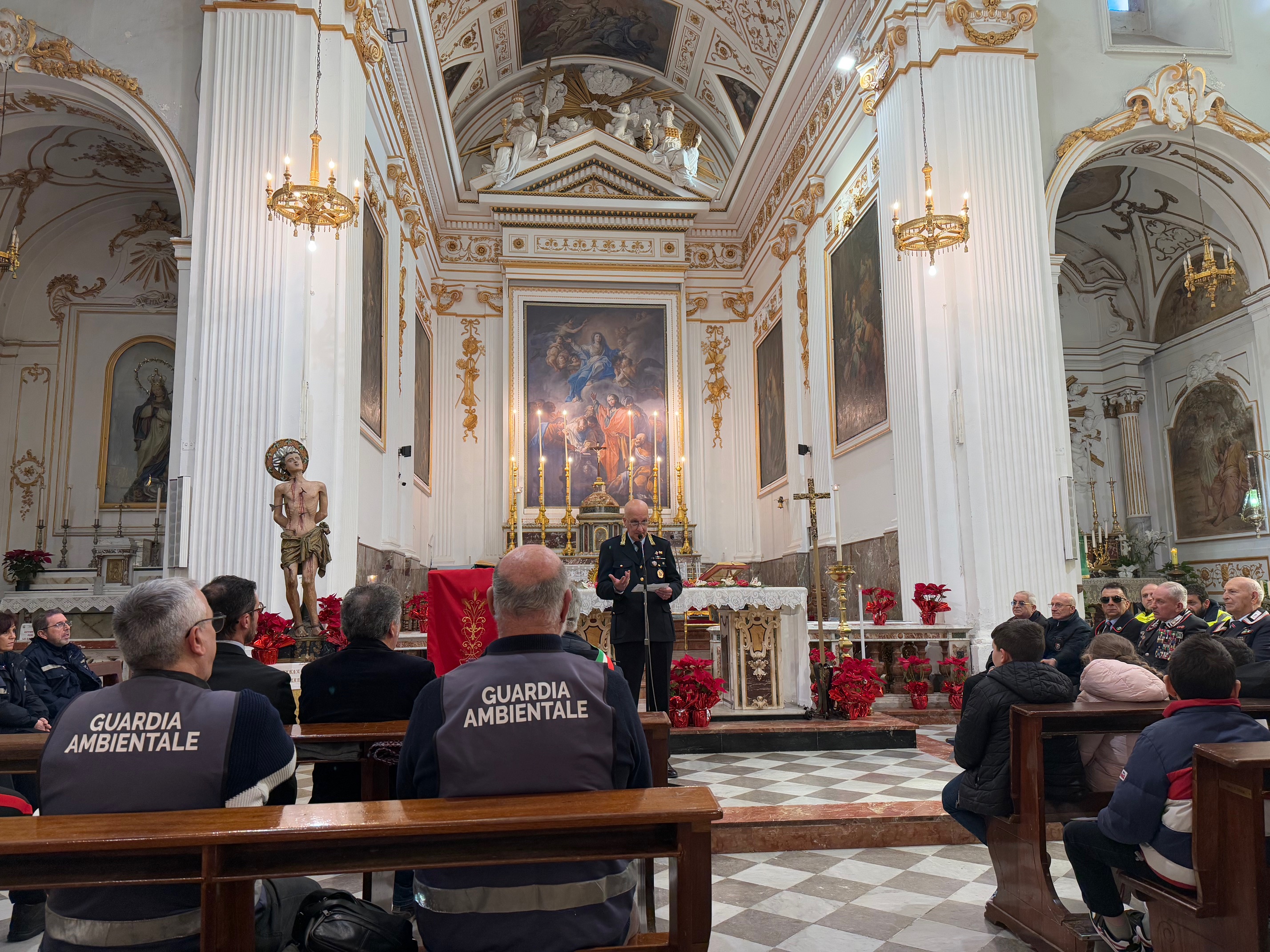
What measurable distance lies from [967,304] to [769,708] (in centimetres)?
447

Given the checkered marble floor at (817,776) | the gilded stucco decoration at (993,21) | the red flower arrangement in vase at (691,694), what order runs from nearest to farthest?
the checkered marble floor at (817,776) < the red flower arrangement in vase at (691,694) < the gilded stucco decoration at (993,21)

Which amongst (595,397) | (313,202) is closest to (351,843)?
(313,202)

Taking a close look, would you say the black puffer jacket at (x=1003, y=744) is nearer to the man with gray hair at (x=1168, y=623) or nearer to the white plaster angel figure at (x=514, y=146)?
the man with gray hair at (x=1168, y=623)

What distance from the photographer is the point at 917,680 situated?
28.0ft

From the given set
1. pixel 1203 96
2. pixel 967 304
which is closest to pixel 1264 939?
pixel 967 304

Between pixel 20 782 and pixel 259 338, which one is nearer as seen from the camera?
pixel 20 782

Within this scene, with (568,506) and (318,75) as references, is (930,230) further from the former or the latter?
(568,506)

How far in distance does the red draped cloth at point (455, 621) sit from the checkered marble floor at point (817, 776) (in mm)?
1592

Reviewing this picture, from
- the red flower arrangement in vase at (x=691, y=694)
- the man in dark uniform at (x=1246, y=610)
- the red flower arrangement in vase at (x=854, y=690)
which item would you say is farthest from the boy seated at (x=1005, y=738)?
the red flower arrangement in vase at (x=854, y=690)

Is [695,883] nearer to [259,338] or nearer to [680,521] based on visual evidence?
[259,338]

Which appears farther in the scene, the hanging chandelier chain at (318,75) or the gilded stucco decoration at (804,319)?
the gilded stucco decoration at (804,319)

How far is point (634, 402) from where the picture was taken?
1631 cm

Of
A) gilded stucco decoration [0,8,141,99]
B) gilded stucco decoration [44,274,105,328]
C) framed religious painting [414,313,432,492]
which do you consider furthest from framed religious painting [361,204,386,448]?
gilded stucco decoration [44,274,105,328]

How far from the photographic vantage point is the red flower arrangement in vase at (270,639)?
7.15m
